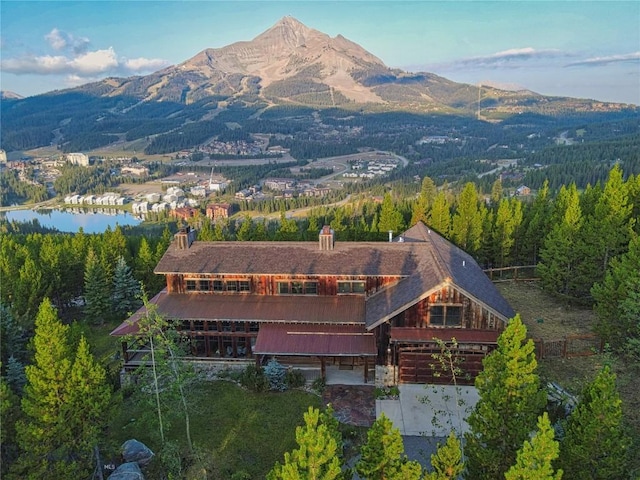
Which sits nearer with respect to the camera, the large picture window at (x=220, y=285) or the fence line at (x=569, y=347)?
the fence line at (x=569, y=347)

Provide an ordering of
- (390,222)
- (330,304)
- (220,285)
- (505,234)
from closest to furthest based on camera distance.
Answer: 1. (330,304)
2. (220,285)
3. (505,234)
4. (390,222)

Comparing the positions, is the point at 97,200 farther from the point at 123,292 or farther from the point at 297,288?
the point at 297,288

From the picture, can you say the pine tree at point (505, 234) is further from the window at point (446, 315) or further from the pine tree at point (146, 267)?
the pine tree at point (146, 267)

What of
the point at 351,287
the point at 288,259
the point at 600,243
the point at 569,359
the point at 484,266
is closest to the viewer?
the point at 569,359

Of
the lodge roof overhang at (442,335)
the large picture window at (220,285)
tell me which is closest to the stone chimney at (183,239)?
the large picture window at (220,285)

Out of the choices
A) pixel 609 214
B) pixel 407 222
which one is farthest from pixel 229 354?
pixel 407 222

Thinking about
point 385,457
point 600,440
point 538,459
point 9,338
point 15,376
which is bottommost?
point 9,338

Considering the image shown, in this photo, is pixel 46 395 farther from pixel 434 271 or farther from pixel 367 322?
pixel 434 271

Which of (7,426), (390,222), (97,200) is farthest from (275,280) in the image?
(97,200)

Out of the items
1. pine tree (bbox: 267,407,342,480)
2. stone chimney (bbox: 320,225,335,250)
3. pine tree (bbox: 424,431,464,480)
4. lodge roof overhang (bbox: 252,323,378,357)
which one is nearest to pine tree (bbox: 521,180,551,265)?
stone chimney (bbox: 320,225,335,250)
